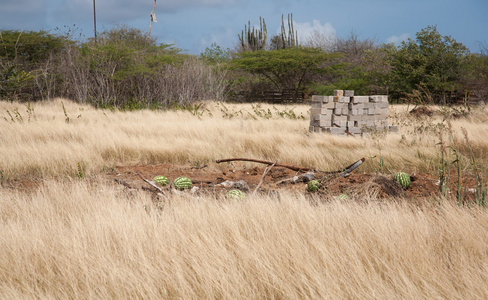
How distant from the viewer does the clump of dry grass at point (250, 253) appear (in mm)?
1942

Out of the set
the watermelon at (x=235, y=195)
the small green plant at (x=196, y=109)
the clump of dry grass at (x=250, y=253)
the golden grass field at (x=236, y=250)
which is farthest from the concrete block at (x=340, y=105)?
the clump of dry grass at (x=250, y=253)

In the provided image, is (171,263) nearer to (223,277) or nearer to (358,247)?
(223,277)

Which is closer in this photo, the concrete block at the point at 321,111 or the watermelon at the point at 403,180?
the watermelon at the point at 403,180

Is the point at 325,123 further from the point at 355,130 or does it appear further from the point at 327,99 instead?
the point at 355,130

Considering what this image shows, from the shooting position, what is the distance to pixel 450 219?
2588mm

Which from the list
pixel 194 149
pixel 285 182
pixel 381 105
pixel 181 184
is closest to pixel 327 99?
pixel 381 105

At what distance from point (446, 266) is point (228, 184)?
2.54 meters

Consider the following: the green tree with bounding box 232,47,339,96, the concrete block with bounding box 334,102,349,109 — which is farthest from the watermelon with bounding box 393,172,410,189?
the green tree with bounding box 232,47,339,96

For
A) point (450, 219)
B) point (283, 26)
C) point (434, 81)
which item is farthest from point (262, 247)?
point (283, 26)

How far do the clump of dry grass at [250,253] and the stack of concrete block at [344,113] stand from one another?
6.39 meters

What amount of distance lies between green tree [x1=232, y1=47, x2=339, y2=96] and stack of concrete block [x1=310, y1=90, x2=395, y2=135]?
19570 millimetres

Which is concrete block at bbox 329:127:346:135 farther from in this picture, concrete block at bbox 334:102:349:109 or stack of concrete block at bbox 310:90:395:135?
concrete block at bbox 334:102:349:109

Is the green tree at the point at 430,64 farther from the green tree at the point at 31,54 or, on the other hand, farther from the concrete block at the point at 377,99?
the green tree at the point at 31,54

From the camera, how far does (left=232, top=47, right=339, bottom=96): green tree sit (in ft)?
95.5
